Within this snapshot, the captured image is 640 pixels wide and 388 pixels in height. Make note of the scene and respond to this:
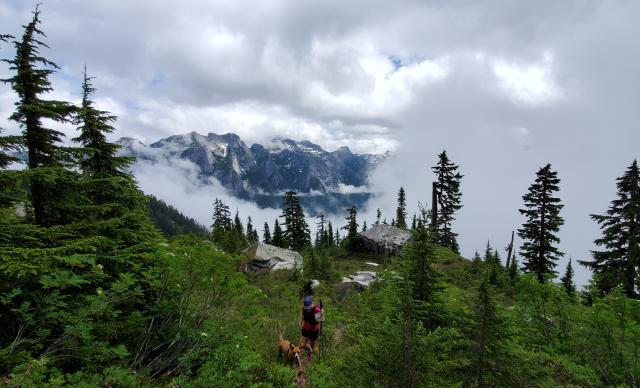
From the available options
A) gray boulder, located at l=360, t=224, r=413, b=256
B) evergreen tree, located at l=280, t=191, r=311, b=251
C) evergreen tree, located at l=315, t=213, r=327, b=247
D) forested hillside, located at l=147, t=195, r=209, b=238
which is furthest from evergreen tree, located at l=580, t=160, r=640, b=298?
forested hillside, located at l=147, t=195, r=209, b=238

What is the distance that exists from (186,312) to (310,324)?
10.6ft

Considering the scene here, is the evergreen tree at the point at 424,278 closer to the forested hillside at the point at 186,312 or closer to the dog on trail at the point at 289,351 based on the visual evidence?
the forested hillside at the point at 186,312

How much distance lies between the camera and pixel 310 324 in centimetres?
862

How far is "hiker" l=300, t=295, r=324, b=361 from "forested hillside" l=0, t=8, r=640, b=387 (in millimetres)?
423

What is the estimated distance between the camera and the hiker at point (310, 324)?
8594mm

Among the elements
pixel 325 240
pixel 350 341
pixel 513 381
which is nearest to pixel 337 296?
pixel 350 341

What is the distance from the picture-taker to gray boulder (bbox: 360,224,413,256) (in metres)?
36.8

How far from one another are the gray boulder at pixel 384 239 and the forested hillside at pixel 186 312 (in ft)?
86.6

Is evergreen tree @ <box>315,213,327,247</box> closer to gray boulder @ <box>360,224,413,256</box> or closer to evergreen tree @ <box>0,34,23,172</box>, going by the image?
gray boulder @ <box>360,224,413,256</box>

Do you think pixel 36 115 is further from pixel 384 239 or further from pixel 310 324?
pixel 384 239

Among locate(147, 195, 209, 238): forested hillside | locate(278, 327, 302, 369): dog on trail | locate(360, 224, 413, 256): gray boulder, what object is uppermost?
locate(278, 327, 302, 369): dog on trail

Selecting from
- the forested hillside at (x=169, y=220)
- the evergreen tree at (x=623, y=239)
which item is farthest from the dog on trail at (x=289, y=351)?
the forested hillside at (x=169, y=220)

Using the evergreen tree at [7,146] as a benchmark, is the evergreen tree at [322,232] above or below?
below

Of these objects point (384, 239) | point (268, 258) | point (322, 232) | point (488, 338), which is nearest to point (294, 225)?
point (268, 258)
